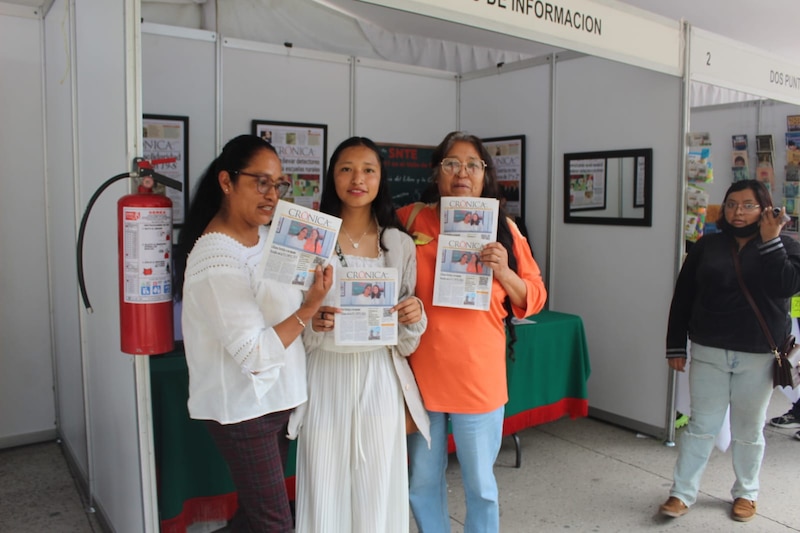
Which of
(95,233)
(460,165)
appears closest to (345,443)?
(460,165)

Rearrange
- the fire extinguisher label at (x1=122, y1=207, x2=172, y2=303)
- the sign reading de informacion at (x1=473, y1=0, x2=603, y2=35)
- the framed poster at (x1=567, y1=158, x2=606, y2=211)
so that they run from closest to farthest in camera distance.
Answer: the fire extinguisher label at (x1=122, y1=207, x2=172, y2=303), the sign reading de informacion at (x1=473, y1=0, x2=603, y2=35), the framed poster at (x1=567, y1=158, x2=606, y2=211)

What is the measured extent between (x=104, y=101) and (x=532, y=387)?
2.68 meters

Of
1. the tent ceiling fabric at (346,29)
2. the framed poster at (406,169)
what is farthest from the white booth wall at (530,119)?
the tent ceiling fabric at (346,29)

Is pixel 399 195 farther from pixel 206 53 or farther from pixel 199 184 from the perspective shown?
pixel 199 184

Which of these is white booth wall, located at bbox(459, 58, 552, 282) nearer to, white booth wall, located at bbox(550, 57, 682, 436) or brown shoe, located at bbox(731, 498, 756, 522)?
white booth wall, located at bbox(550, 57, 682, 436)

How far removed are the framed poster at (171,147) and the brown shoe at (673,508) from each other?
298cm

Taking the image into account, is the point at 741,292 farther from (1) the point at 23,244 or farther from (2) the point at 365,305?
(1) the point at 23,244

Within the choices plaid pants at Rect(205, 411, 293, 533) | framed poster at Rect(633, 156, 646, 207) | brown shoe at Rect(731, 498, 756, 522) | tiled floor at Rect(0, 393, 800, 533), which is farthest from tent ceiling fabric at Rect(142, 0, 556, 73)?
brown shoe at Rect(731, 498, 756, 522)

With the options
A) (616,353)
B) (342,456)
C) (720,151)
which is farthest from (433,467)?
(720,151)

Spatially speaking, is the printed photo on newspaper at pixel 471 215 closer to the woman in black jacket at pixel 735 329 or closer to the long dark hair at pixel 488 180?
the long dark hair at pixel 488 180

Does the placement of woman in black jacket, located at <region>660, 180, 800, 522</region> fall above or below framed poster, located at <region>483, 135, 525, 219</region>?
below

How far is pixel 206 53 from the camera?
3.70m

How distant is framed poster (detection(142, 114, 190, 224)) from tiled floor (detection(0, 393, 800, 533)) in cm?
161

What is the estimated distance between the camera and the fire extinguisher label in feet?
6.14
